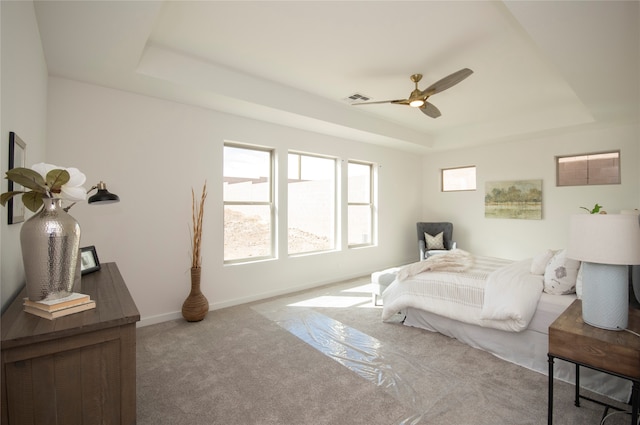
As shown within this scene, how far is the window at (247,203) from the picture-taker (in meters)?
4.23

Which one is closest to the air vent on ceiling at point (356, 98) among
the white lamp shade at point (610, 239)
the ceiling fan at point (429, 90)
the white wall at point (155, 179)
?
the ceiling fan at point (429, 90)

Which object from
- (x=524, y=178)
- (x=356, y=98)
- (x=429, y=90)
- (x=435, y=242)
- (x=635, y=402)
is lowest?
(x=635, y=402)

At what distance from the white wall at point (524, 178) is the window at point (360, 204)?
5.63 ft

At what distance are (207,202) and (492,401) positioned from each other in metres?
3.48

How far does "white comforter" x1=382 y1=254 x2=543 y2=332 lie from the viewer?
99.8 inches

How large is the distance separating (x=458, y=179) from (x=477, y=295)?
14.0 feet

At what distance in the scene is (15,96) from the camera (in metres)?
1.59

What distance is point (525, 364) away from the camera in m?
2.54

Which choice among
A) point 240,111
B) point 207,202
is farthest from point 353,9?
point 207,202

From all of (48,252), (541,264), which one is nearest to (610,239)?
(541,264)

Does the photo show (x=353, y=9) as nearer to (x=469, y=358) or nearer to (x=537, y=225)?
(x=469, y=358)

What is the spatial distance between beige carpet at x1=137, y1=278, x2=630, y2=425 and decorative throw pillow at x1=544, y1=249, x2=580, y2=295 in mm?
716

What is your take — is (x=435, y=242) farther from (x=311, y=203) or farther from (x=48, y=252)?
(x=48, y=252)

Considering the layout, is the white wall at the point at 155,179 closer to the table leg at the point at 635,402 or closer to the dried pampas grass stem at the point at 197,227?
the dried pampas grass stem at the point at 197,227
